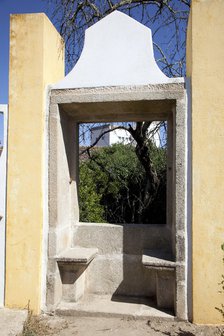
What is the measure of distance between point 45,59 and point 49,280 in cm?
243

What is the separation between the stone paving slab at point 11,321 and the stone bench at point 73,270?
1.77 feet

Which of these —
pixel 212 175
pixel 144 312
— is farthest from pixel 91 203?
pixel 212 175

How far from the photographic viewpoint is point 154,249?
3.73 metres

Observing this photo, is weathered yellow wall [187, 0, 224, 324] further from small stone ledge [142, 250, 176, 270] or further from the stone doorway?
small stone ledge [142, 250, 176, 270]

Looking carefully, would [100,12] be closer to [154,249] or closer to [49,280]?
[154,249]

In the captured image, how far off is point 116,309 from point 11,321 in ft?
3.64

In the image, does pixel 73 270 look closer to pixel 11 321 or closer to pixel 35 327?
pixel 35 327

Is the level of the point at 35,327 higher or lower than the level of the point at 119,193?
lower

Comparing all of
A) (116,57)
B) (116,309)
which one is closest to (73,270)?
(116,309)

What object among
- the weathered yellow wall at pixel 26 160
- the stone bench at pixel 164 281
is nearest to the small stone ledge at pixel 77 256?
the weathered yellow wall at pixel 26 160

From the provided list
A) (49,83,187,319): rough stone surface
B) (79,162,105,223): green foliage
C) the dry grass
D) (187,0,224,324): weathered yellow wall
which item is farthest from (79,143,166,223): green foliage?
the dry grass

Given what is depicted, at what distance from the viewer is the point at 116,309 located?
134 inches

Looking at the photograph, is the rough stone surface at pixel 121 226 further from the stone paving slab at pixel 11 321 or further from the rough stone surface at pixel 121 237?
the stone paving slab at pixel 11 321

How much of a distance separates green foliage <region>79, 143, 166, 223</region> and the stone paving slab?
3272 millimetres
